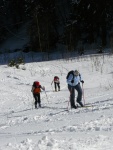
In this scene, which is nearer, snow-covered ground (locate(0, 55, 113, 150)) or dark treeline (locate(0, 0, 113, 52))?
snow-covered ground (locate(0, 55, 113, 150))

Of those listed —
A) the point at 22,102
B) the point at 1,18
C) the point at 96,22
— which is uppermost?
the point at 1,18

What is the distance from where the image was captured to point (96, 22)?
3719cm

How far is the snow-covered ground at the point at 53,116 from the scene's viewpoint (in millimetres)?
6672

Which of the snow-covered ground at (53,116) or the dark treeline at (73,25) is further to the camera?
the dark treeline at (73,25)

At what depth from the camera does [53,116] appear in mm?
11180

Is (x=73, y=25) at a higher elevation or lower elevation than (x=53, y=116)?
higher

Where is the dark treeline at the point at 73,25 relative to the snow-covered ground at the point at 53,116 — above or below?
above

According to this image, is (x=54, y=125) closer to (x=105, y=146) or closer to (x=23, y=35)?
(x=105, y=146)

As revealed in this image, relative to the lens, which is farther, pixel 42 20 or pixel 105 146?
pixel 42 20

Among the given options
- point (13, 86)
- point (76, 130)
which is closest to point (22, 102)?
point (13, 86)

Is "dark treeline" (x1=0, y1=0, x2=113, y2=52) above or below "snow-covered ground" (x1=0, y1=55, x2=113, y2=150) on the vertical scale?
above

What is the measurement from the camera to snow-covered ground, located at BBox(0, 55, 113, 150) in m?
6.67

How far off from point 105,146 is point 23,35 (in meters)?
46.4

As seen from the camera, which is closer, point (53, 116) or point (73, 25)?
point (53, 116)
